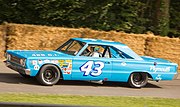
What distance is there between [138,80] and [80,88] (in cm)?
209

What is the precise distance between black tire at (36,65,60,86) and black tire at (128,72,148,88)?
237 cm

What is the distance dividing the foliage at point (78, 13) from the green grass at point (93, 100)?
10663 millimetres

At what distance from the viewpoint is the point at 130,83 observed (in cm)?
1309

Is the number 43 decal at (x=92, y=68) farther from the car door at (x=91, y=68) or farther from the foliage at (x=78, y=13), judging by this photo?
the foliage at (x=78, y=13)

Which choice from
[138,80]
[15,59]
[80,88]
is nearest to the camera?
[15,59]

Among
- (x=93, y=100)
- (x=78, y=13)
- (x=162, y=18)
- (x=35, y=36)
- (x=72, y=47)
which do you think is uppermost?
(x=78, y=13)

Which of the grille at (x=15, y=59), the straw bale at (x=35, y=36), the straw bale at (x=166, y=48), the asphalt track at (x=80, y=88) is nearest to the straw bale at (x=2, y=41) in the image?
the straw bale at (x=35, y=36)

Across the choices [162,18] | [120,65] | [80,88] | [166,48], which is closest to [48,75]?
[80,88]

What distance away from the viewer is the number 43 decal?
1227 centimetres

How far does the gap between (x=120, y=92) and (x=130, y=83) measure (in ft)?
3.72

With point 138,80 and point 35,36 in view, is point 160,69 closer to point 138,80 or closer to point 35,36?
point 138,80

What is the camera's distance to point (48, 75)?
12031 mm

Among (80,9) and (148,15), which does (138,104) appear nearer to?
(80,9)

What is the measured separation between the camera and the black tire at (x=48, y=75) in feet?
38.9
